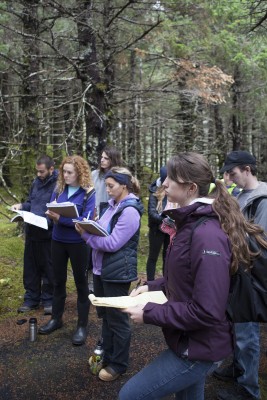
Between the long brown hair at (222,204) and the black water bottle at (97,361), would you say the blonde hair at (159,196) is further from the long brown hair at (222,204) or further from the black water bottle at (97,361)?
the long brown hair at (222,204)

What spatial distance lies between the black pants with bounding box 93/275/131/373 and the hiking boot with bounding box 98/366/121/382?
0.04 meters

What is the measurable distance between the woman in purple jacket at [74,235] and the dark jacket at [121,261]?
35.8 inches

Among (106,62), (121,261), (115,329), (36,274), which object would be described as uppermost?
(106,62)

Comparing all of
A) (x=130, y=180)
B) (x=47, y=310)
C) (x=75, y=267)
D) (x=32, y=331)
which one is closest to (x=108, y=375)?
(x=75, y=267)

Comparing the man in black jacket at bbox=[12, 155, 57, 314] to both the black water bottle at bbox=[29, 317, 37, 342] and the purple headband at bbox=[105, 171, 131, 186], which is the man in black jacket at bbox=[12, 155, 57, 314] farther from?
the purple headband at bbox=[105, 171, 131, 186]

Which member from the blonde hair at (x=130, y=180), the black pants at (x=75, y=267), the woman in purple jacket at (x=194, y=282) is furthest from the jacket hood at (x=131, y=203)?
the woman in purple jacket at (x=194, y=282)

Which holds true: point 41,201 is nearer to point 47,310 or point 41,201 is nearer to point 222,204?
point 47,310

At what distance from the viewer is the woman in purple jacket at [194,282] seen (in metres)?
1.98

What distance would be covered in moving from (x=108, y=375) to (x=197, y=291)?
2.24m

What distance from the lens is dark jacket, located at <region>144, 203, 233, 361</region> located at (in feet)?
6.46

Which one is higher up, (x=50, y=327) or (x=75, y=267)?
(x=75, y=267)

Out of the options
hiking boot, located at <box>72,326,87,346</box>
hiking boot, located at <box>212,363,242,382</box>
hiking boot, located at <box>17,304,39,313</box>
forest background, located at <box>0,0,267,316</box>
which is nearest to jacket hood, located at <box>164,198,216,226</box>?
hiking boot, located at <box>212,363,242,382</box>

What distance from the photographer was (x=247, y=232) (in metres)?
2.26

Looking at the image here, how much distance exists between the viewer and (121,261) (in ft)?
11.8
